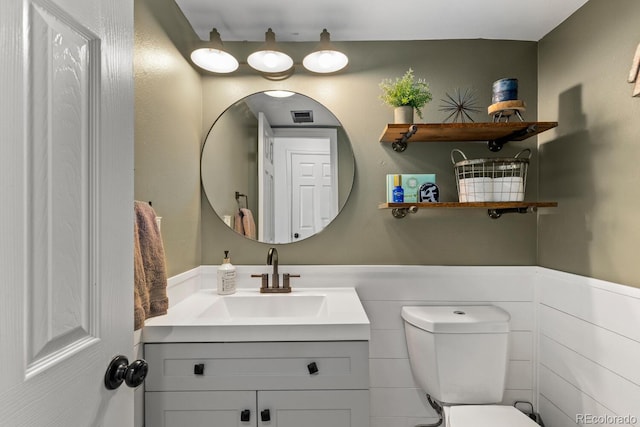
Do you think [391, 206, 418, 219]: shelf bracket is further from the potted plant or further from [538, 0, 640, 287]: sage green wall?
[538, 0, 640, 287]: sage green wall

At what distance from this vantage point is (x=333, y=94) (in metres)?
1.87

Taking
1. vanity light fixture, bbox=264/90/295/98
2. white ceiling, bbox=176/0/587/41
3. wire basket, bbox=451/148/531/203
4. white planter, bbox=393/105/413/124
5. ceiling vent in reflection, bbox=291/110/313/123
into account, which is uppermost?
white ceiling, bbox=176/0/587/41

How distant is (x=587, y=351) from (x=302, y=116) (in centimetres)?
167

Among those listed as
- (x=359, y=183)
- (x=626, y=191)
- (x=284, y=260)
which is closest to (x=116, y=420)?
(x=284, y=260)

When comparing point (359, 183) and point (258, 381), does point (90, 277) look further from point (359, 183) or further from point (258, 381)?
point (359, 183)

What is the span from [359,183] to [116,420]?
1426 mm

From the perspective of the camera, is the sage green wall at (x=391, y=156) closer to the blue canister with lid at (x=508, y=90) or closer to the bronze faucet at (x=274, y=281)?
the bronze faucet at (x=274, y=281)

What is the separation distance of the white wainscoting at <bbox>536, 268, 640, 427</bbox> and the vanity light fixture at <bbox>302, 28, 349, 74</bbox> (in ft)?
4.81

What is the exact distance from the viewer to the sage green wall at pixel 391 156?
1861mm

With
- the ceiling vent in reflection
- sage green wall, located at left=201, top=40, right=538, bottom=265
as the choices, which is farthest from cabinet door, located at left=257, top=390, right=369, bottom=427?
the ceiling vent in reflection

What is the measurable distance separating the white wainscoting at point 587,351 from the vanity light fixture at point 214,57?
191 centimetres

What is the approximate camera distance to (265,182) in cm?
183

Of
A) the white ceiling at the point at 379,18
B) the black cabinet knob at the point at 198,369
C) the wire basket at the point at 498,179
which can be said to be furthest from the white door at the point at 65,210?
the wire basket at the point at 498,179

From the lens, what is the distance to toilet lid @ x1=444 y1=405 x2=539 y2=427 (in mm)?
1385
